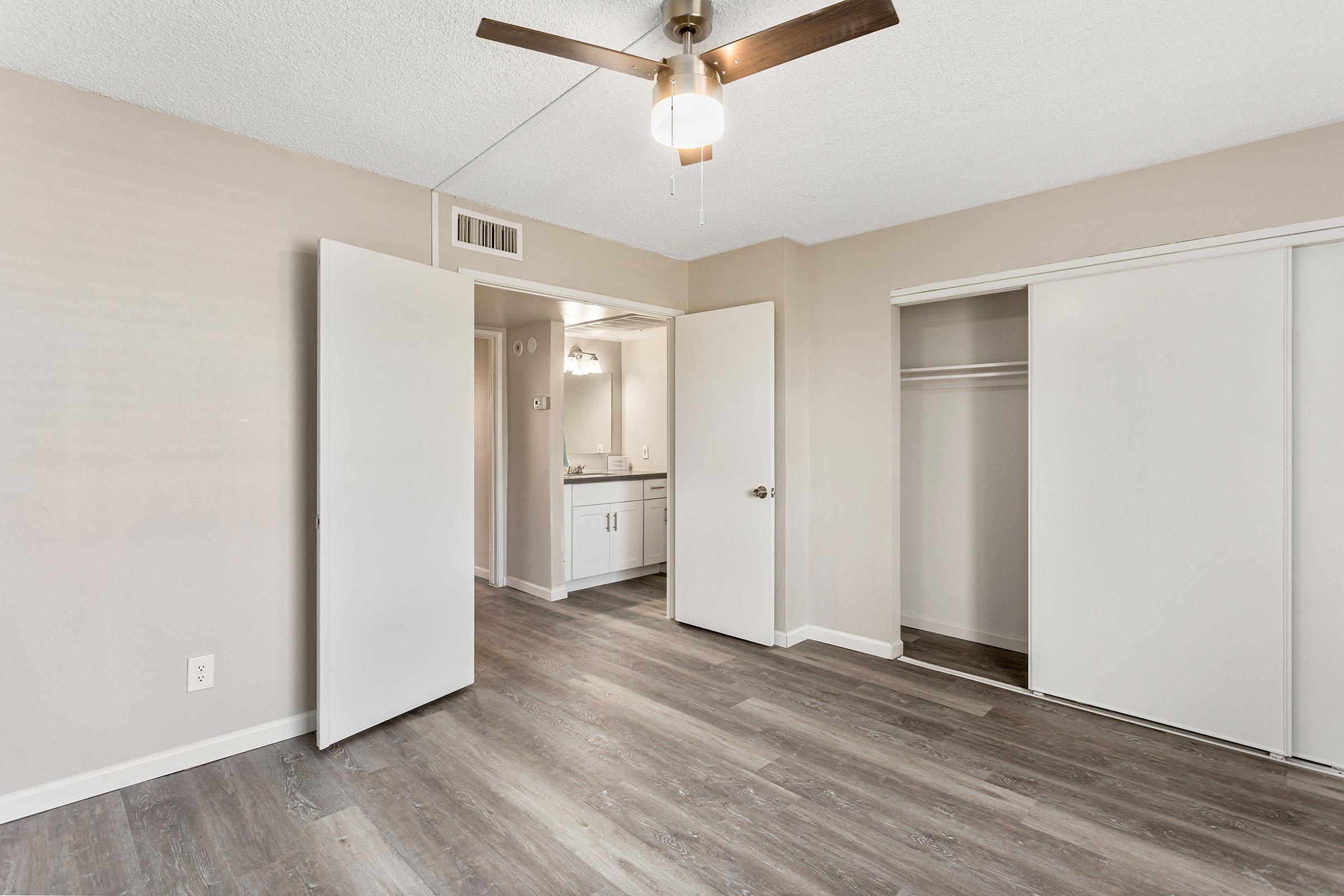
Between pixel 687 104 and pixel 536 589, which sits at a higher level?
pixel 687 104

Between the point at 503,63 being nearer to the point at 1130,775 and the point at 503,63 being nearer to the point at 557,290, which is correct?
the point at 557,290

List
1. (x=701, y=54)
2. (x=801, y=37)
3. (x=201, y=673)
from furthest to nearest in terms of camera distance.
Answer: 1. (x=201, y=673)
2. (x=701, y=54)
3. (x=801, y=37)

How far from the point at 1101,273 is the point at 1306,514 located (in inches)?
49.2

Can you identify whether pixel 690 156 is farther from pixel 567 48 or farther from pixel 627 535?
pixel 627 535

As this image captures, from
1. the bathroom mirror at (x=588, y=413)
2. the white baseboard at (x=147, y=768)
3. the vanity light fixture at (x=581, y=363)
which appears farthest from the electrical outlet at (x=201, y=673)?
the vanity light fixture at (x=581, y=363)

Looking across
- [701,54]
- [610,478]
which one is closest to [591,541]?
[610,478]

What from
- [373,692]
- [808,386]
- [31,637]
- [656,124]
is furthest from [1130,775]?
[31,637]

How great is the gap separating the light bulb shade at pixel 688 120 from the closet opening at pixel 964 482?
230cm

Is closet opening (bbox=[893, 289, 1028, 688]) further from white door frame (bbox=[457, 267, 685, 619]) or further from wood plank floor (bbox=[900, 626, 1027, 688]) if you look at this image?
white door frame (bbox=[457, 267, 685, 619])

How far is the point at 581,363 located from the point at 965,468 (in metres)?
3.58

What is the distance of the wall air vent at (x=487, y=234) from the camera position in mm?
3182

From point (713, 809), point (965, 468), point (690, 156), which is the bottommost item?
point (713, 809)

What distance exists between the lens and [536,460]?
4.95 metres

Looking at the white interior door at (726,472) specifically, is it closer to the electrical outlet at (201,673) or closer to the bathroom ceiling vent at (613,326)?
the bathroom ceiling vent at (613,326)
